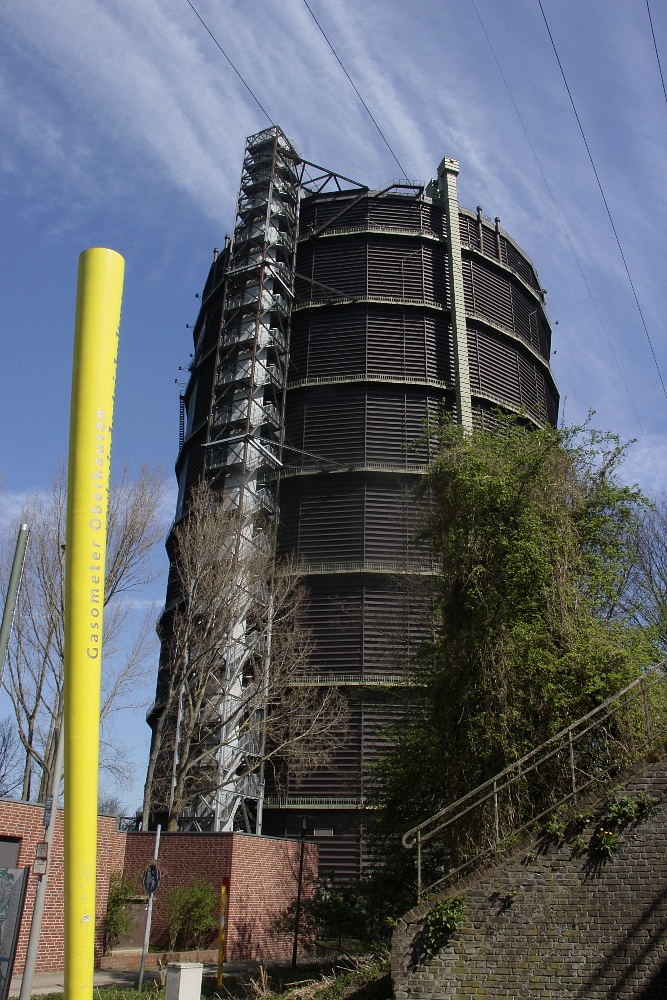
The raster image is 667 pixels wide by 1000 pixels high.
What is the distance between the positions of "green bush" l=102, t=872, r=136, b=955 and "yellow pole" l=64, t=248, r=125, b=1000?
10.3 metres

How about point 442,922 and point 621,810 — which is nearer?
point 621,810

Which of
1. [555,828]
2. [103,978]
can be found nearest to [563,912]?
[555,828]

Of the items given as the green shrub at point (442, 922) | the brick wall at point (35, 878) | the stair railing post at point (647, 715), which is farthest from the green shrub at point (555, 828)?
the brick wall at point (35, 878)

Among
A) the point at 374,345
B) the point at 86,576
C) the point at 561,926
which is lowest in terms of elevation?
the point at 561,926

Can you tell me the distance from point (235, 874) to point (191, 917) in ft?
3.56

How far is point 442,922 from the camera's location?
27.8 feet

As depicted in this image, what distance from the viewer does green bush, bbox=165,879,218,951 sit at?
1540 cm

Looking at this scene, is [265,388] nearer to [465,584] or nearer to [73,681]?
[465,584]

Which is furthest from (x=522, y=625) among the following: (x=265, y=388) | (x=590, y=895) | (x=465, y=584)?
(x=265, y=388)

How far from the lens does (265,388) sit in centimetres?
2644

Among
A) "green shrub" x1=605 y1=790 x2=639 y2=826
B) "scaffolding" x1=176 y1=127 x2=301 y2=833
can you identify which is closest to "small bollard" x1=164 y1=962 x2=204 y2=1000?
"green shrub" x1=605 y1=790 x2=639 y2=826

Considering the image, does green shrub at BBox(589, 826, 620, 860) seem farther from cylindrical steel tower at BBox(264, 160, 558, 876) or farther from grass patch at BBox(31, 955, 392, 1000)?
cylindrical steel tower at BBox(264, 160, 558, 876)

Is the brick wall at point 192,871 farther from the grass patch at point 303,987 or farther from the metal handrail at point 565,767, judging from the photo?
the metal handrail at point 565,767

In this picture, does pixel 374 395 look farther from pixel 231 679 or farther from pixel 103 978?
pixel 103 978
